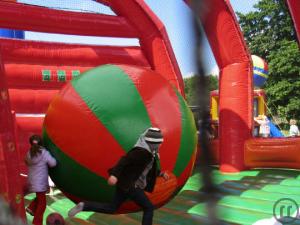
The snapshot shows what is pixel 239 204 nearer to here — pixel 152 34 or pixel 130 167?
pixel 130 167

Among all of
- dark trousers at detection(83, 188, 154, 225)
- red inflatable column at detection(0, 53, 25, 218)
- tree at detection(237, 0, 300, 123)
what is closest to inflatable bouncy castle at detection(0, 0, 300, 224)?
red inflatable column at detection(0, 53, 25, 218)

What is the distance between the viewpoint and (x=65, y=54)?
19.4ft

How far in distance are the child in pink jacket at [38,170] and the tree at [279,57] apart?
1649 cm

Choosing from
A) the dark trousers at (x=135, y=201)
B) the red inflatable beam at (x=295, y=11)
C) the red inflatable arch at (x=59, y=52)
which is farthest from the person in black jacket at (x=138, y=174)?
the red inflatable beam at (x=295, y=11)

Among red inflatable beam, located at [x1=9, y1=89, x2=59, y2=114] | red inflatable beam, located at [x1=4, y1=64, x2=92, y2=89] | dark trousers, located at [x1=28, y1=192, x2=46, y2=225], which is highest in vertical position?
red inflatable beam, located at [x1=4, y1=64, x2=92, y2=89]

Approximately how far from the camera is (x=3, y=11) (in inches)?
206

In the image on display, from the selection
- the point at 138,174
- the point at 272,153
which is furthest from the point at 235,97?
the point at 138,174

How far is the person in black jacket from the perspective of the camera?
2695 mm

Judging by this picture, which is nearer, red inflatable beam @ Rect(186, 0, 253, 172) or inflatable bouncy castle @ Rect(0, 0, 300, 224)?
inflatable bouncy castle @ Rect(0, 0, 300, 224)

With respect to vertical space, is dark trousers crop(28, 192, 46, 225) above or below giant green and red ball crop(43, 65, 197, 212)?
below

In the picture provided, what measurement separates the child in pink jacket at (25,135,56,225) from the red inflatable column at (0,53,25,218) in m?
0.53

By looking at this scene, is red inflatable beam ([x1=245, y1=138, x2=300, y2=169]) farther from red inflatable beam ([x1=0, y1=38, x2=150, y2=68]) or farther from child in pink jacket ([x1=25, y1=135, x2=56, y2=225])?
child in pink jacket ([x1=25, y1=135, x2=56, y2=225])

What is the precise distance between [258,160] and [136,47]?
2.36m

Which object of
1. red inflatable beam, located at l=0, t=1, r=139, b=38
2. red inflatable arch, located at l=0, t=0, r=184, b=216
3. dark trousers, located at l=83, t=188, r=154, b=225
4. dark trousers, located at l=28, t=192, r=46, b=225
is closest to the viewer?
dark trousers, located at l=83, t=188, r=154, b=225
